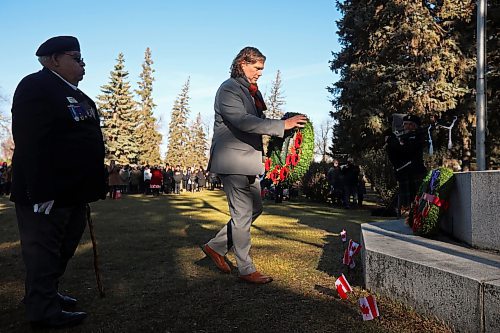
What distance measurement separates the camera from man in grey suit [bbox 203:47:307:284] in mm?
3775

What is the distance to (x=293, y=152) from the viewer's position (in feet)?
14.3

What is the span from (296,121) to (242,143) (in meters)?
0.52

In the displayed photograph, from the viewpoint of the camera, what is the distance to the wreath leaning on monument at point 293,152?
4.25 meters

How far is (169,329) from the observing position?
274cm

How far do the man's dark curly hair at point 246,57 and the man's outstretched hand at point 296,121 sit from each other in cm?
65

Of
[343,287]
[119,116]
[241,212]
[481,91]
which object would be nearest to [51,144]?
[241,212]

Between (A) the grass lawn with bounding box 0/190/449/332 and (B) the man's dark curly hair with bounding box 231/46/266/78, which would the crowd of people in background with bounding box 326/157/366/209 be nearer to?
(A) the grass lawn with bounding box 0/190/449/332

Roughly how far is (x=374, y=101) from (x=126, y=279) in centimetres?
1835

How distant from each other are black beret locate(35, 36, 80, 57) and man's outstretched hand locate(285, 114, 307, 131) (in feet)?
5.84

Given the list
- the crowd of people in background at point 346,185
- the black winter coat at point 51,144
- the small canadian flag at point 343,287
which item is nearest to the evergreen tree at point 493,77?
the crowd of people in background at point 346,185

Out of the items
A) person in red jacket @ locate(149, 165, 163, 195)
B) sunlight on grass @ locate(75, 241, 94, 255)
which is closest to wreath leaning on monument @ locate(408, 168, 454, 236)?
sunlight on grass @ locate(75, 241, 94, 255)

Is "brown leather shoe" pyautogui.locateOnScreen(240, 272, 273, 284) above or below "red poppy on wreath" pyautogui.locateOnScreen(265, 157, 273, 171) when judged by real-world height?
below

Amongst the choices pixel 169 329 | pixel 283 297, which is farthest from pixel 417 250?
pixel 169 329

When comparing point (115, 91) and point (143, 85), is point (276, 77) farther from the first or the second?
point (115, 91)
